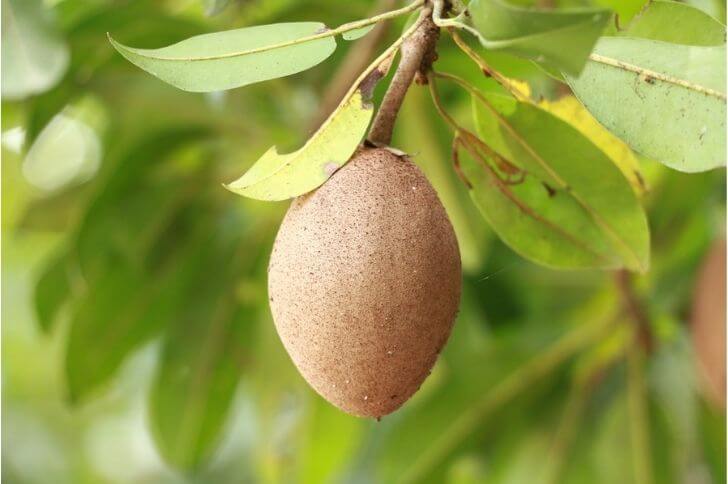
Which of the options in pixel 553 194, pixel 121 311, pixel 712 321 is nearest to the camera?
pixel 553 194

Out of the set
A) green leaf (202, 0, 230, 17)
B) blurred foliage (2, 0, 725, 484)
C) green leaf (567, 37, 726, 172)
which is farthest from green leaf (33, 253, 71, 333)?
green leaf (567, 37, 726, 172)

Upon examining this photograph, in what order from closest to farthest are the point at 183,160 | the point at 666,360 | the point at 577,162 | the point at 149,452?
1. the point at 577,162
2. the point at 666,360
3. the point at 183,160
4. the point at 149,452

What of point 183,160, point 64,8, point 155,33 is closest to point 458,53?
point 155,33

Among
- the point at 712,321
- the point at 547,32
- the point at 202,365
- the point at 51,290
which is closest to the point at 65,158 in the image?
the point at 51,290

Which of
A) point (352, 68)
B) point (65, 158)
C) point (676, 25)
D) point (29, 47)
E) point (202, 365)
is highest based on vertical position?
point (676, 25)

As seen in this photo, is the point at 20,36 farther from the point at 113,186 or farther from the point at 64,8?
the point at 113,186

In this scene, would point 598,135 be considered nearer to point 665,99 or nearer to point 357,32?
point 665,99
